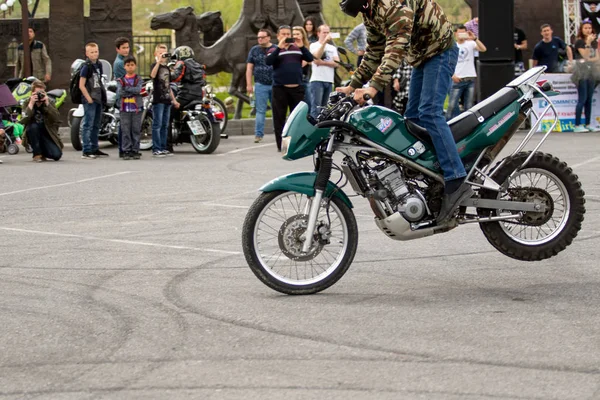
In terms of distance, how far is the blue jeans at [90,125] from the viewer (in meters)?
17.9

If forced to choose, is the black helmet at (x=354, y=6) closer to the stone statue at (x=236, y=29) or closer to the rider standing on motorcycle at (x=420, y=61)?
the rider standing on motorcycle at (x=420, y=61)

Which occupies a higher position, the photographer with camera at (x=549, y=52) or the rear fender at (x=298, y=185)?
the photographer with camera at (x=549, y=52)

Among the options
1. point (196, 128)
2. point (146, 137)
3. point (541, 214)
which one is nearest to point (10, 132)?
point (146, 137)

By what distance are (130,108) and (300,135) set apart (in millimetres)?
10869

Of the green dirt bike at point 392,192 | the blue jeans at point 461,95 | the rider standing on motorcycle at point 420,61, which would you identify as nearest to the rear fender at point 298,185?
the green dirt bike at point 392,192

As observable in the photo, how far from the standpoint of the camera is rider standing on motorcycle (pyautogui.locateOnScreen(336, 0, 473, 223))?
7.05 m

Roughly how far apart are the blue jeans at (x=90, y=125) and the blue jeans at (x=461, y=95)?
6.15m

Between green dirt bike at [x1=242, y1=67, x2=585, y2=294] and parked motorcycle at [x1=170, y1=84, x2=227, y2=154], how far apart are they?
36.7ft

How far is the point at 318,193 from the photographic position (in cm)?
702

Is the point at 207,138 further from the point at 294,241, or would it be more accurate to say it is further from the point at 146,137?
the point at 294,241

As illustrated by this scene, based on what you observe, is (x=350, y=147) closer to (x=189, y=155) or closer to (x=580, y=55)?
(x=189, y=155)

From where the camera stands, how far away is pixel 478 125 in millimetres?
7453

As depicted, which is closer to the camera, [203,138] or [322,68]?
[203,138]

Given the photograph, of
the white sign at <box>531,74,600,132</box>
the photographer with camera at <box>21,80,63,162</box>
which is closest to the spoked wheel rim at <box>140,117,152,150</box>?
the photographer with camera at <box>21,80,63,162</box>
